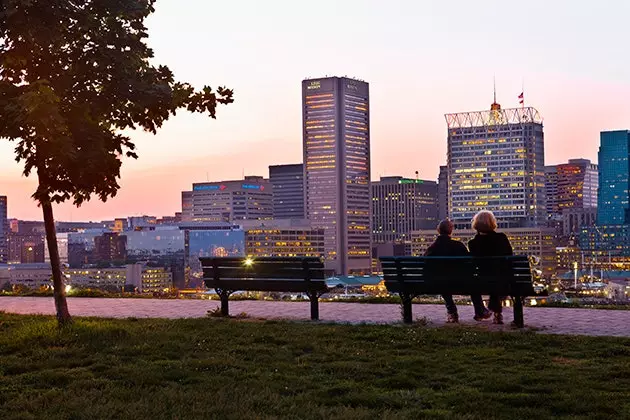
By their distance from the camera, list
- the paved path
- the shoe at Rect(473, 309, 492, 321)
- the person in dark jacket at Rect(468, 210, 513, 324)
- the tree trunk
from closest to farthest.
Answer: the paved path, the tree trunk, the person in dark jacket at Rect(468, 210, 513, 324), the shoe at Rect(473, 309, 492, 321)

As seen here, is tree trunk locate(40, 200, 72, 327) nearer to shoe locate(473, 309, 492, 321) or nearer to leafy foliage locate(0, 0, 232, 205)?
leafy foliage locate(0, 0, 232, 205)

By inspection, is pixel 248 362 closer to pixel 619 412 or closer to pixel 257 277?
pixel 619 412

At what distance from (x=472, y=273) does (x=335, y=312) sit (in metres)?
3.73

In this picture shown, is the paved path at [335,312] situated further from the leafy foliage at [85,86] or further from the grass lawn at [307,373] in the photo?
the leafy foliage at [85,86]

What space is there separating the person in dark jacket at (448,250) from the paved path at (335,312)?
23 centimetres

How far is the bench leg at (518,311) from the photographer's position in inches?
480

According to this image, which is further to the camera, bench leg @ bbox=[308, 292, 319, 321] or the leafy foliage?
bench leg @ bbox=[308, 292, 319, 321]

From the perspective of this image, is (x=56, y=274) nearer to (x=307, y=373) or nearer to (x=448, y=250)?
(x=307, y=373)

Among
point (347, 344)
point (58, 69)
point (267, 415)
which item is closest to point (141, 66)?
point (58, 69)

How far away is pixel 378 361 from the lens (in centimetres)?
904

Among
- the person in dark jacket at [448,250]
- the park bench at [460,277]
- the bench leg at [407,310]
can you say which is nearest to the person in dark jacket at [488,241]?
the person in dark jacket at [448,250]

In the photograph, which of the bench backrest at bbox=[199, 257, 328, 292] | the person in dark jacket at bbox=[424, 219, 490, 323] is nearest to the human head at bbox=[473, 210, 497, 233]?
the person in dark jacket at bbox=[424, 219, 490, 323]

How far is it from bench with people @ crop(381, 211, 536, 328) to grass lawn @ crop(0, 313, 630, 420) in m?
0.97

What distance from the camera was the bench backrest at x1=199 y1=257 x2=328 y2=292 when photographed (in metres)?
13.9
